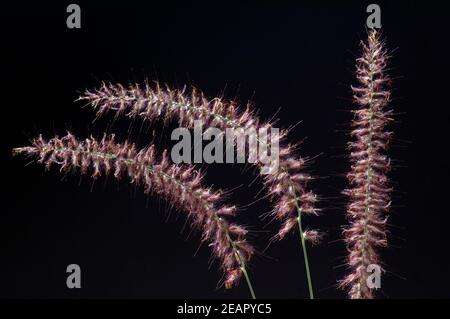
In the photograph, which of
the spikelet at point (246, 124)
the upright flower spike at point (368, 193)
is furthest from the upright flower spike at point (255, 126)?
the upright flower spike at point (368, 193)

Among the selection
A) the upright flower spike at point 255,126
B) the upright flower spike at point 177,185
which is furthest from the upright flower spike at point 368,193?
the upright flower spike at point 177,185

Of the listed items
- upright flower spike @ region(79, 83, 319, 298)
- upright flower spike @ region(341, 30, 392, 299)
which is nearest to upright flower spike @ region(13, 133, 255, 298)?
upright flower spike @ region(79, 83, 319, 298)

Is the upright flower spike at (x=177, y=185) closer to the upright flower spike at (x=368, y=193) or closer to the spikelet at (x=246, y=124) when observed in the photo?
the spikelet at (x=246, y=124)

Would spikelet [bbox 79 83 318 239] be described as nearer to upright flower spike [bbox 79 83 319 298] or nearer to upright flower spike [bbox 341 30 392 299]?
upright flower spike [bbox 79 83 319 298]

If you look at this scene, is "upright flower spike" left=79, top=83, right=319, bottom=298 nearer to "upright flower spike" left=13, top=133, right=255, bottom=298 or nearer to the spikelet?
the spikelet

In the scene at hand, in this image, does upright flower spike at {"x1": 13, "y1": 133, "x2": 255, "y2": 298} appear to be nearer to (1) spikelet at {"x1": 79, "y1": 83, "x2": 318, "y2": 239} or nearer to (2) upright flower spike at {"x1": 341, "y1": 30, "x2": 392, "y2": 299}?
(1) spikelet at {"x1": 79, "y1": 83, "x2": 318, "y2": 239}

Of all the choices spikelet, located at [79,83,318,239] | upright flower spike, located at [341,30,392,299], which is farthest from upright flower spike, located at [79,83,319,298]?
upright flower spike, located at [341,30,392,299]
